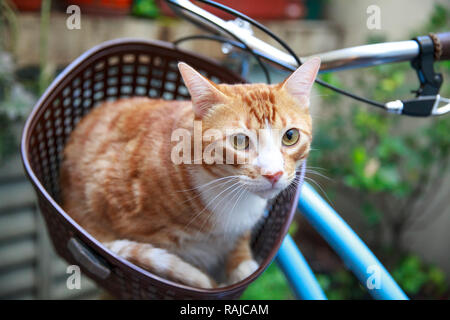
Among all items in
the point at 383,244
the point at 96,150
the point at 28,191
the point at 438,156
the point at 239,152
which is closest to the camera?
the point at 239,152

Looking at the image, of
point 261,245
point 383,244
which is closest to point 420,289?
point 383,244

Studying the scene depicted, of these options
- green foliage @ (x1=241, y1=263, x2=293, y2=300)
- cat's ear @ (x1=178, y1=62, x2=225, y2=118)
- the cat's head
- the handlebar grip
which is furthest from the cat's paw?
green foliage @ (x1=241, y1=263, x2=293, y2=300)

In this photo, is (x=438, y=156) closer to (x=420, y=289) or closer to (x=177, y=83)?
(x=420, y=289)

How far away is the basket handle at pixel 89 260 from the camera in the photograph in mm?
686

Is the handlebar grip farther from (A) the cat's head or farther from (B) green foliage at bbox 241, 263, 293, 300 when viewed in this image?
(B) green foliage at bbox 241, 263, 293, 300

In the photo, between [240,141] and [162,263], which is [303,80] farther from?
[162,263]

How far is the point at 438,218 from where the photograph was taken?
225 cm

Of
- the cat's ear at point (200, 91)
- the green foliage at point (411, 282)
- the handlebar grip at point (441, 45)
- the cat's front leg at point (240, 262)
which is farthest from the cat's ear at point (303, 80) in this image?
the green foliage at point (411, 282)

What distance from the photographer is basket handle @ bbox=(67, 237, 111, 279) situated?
686mm

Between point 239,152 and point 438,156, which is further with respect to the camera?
point 438,156

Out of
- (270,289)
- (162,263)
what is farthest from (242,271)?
(270,289)

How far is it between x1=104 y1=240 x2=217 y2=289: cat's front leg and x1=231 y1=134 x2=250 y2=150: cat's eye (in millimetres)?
266

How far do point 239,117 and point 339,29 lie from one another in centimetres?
211

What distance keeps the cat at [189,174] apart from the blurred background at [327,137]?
61 centimetres
